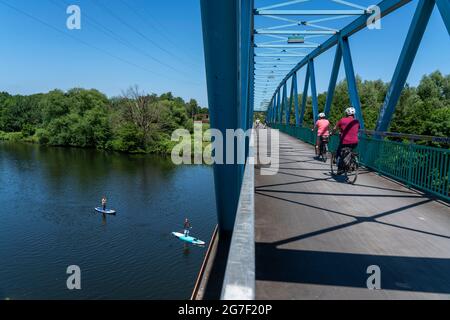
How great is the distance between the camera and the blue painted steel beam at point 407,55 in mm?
7492

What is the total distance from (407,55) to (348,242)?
6030 mm

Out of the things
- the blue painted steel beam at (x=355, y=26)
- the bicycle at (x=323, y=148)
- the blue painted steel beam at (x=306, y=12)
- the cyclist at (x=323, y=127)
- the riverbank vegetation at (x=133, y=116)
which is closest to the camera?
the blue painted steel beam at (x=355, y=26)

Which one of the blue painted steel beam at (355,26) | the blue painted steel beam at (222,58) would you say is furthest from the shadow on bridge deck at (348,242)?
the blue painted steel beam at (355,26)

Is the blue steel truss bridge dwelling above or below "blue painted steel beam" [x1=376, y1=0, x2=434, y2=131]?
below

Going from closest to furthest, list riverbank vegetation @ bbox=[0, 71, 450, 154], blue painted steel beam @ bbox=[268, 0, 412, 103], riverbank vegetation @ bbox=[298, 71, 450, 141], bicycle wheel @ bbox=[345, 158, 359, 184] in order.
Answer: bicycle wheel @ bbox=[345, 158, 359, 184] → blue painted steel beam @ bbox=[268, 0, 412, 103] → riverbank vegetation @ bbox=[298, 71, 450, 141] → riverbank vegetation @ bbox=[0, 71, 450, 154]

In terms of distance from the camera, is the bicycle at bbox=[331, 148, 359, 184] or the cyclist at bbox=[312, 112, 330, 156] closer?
the bicycle at bbox=[331, 148, 359, 184]

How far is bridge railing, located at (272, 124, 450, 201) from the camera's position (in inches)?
243

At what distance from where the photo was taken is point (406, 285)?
304cm

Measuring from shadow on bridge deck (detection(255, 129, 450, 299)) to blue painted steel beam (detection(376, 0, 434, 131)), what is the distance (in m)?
3.01

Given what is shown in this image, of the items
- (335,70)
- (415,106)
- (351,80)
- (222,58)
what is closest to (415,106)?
(415,106)

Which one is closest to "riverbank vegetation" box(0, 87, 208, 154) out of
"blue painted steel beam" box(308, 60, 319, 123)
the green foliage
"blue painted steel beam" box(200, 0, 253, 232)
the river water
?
the river water

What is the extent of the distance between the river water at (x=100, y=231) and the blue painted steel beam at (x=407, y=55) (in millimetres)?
11710

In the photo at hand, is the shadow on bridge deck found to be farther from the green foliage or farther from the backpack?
the green foliage

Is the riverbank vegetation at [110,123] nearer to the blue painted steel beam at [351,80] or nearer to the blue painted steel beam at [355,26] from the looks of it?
the blue painted steel beam at [355,26]
